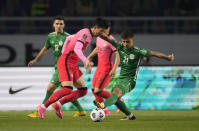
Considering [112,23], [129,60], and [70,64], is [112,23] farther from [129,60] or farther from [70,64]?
[129,60]

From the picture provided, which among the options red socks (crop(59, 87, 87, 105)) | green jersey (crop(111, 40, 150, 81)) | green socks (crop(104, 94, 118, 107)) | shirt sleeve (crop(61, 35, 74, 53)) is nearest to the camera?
green socks (crop(104, 94, 118, 107))

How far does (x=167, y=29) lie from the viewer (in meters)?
21.7

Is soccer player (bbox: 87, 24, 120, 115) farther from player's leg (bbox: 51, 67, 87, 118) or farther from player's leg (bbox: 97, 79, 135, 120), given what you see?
player's leg (bbox: 97, 79, 135, 120)

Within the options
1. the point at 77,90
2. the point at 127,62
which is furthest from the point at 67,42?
the point at 127,62

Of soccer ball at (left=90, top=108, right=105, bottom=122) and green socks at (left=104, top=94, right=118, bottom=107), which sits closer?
soccer ball at (left=90, top=108, right=105, bottom=122)

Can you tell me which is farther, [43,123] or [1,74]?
[1,74]

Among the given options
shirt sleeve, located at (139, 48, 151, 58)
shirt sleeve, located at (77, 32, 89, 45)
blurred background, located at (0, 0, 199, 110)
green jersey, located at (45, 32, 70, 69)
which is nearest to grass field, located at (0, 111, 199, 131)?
shirt sleeve, located at (139, 48, 151, 58)

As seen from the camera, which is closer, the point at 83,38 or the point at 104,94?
the point at 83,38

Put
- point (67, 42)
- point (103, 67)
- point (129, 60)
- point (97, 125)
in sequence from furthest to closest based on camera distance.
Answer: point (103, 67) < point (67, 42) < point (129, 60) < point (97, 125)

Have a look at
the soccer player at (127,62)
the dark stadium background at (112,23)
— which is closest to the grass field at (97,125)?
the soccer player at (127,62)

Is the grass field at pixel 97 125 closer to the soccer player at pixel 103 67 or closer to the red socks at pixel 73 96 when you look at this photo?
the red socks at pixel 73 96
